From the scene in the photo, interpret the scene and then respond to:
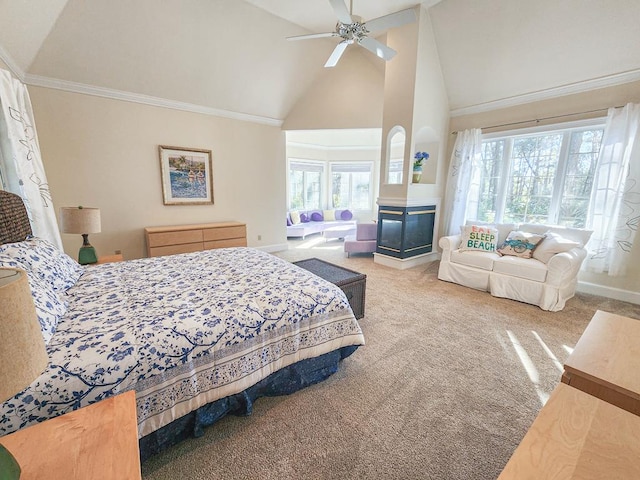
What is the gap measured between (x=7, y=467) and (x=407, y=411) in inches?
68.2

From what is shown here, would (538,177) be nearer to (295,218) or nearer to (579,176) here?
(579,176)

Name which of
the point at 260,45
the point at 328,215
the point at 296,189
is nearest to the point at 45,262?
the point at 260,45

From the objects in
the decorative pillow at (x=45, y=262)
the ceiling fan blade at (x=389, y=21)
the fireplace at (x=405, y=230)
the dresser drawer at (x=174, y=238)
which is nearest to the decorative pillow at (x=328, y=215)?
the fireplace at (x=405, y=230)

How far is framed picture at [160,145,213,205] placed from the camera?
4.14 m

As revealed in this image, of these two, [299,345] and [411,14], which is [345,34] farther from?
[299,345]

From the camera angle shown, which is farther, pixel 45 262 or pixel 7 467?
pixel 45 262

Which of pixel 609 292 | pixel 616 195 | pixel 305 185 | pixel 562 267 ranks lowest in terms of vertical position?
pixel 609 292

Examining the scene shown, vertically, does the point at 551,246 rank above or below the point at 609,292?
above

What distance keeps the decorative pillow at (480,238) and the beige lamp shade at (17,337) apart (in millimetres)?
4174

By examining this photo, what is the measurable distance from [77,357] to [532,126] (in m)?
5.25

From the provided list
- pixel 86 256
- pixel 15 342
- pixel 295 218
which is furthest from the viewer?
pixel 295 218

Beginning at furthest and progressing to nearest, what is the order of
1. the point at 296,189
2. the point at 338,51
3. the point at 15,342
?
the point at 296,189 < the point at 338,51 < the point at 15,342

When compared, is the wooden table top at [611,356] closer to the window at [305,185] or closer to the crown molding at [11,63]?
the crown molding at [11,63]

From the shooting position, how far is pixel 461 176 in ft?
14.4
